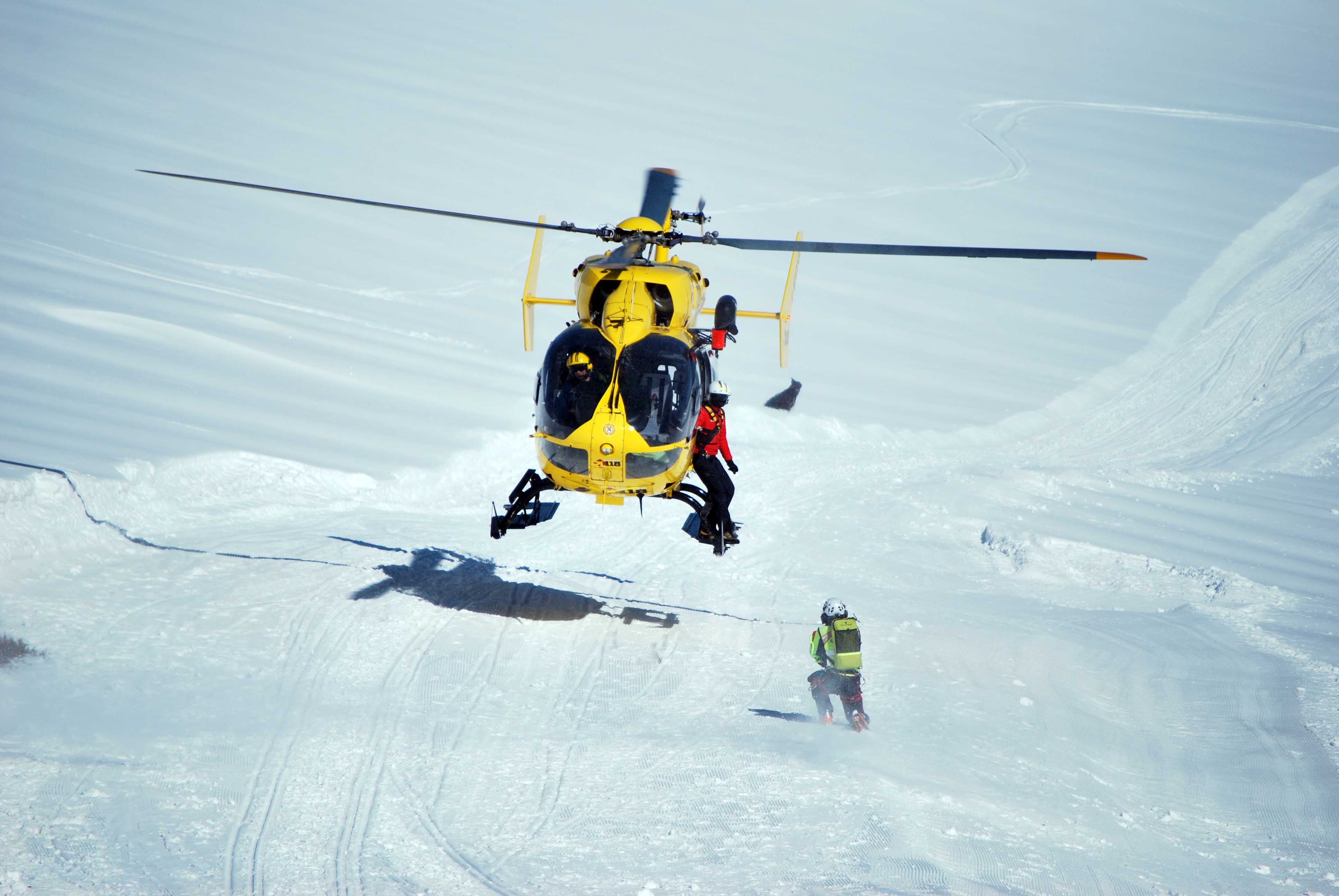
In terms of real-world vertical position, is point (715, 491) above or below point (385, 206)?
below

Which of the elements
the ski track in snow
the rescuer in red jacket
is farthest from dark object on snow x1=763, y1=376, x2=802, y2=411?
the ski track in snow

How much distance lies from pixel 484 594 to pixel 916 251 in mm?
5341

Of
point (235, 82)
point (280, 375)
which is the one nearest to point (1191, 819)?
point (280, 375)

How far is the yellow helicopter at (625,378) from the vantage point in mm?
7852

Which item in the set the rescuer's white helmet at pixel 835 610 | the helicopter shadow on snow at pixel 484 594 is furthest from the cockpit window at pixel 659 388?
the helicopter shadow on snow at pixel 484 594

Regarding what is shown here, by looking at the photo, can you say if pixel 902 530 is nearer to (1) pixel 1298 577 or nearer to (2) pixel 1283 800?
(1) pixel 1298 577

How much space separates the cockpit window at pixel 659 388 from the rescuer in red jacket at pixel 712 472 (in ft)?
2.10

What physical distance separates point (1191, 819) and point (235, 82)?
26.4 metres

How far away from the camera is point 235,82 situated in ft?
84.1

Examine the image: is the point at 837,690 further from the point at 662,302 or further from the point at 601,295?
the point at 601,295

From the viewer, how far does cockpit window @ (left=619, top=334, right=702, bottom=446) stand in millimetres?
7930

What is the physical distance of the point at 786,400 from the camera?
16.1 m

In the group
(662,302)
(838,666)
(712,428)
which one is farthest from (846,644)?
(662,302)

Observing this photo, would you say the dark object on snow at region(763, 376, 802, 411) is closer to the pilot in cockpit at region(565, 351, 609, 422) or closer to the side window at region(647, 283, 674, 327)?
the side window at region(647, 283, 674, 327)
